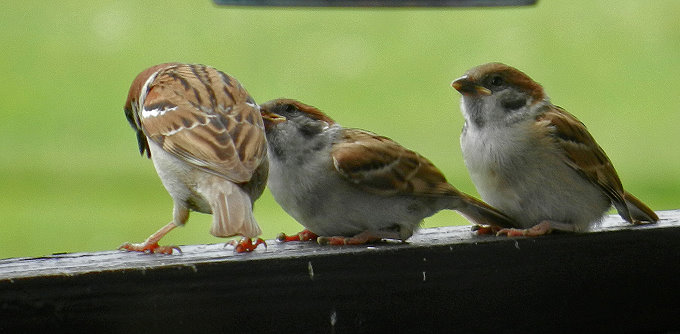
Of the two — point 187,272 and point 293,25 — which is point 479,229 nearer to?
point 187,272

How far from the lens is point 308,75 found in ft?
23.0

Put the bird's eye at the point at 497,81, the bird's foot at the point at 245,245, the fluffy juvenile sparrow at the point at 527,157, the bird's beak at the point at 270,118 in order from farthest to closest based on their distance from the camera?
the bird's eye at the point at 497,81
the fluffy juvenile sparrow at the point at 527,157
the bird's beak at the point at 270,118
the bird's foot at the point at 245,245

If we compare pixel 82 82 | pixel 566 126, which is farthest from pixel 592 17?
pixel 566 126

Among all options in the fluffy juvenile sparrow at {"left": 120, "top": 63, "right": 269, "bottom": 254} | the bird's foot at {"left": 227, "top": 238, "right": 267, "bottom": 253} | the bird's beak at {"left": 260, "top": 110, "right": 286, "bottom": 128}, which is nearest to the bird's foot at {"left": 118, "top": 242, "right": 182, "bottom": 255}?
the fluffy juvenile sparrow at {"left": 120, "top": 63, "right": 269, "bottom": 254}

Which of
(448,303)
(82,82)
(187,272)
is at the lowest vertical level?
(82,82)

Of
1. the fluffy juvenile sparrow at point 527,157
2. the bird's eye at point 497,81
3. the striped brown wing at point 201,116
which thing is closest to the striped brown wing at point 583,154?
the fluffy juvenile sparrow at point 527,157

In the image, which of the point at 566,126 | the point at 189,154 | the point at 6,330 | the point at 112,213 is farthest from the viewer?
the point at 112,213

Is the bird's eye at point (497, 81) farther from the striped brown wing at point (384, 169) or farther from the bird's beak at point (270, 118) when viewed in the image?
the bird's beak at point (270, 118)

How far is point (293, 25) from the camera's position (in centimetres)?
746

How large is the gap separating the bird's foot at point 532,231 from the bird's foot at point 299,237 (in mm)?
422

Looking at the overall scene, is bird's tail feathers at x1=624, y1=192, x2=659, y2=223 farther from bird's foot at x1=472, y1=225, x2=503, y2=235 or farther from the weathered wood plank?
bird's foot at x1=472, y1=225, x2=503, y2=235

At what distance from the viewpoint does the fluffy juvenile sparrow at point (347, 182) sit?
2523 mm

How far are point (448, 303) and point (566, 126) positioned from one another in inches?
32.7

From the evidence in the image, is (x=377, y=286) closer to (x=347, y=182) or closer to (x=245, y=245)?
(x=245, y=245)
